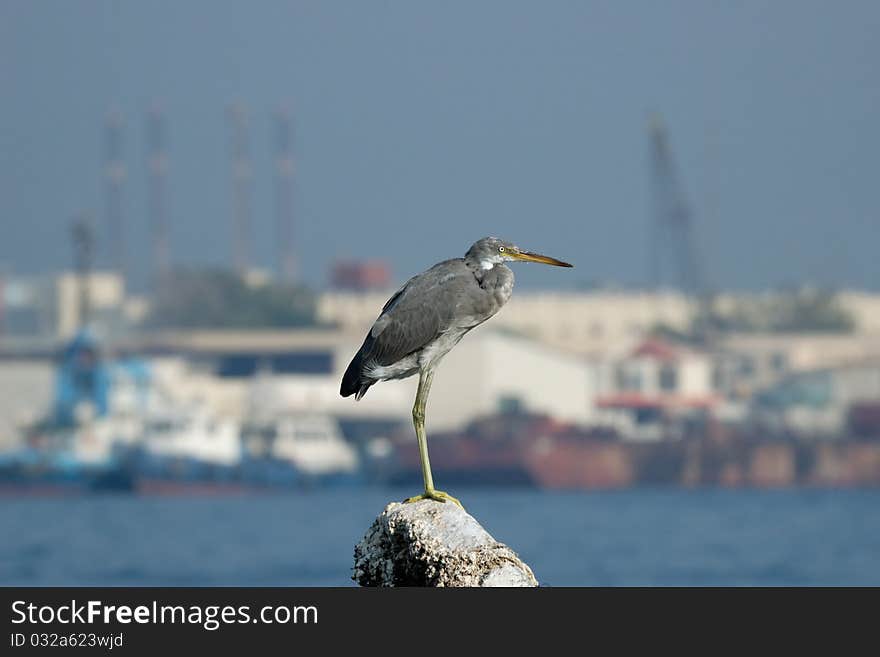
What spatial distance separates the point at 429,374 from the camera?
1192 centimetres

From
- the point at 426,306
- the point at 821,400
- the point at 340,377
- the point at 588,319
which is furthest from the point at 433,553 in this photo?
the point at 588,319

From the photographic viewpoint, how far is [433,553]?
36.3 feet

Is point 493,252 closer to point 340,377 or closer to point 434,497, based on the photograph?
point 434,497

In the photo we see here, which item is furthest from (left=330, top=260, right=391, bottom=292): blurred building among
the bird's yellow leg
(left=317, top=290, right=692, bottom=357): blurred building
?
the bird's yellow leg

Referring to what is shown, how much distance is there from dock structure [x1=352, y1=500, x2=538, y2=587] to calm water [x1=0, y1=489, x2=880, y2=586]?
30.5 meters

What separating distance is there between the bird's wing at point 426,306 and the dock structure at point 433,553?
37.5 inches

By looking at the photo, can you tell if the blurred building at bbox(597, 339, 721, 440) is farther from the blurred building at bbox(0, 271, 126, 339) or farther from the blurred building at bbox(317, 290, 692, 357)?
the blurred building at bbox(0, 271, 126, 339)

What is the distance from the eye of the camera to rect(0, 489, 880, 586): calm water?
176 feet

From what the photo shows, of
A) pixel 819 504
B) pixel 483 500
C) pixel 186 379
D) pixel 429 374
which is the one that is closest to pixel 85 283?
pixel 186 379

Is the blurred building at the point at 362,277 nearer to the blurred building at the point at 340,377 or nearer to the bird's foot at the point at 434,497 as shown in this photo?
the blurred building at the point at 340,377

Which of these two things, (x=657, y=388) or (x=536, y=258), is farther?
(x=657, y=388)

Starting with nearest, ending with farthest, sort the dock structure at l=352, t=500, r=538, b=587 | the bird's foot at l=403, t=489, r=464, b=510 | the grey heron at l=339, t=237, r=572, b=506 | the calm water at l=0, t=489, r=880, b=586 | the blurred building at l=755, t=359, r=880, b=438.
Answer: the dock structure at l=352, t=500, r=538, b=587 < the bird's foot at l=403, t=489, r=464, b=510 < the grey heron at l=339, t=237, r=572, b=506 < the calm water at l=0, t=489, r=880, b=586 < the blurred building at l=755, t=359, r=880, b=438

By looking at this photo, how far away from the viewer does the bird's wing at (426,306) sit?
38.1ft

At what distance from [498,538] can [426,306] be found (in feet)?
170
